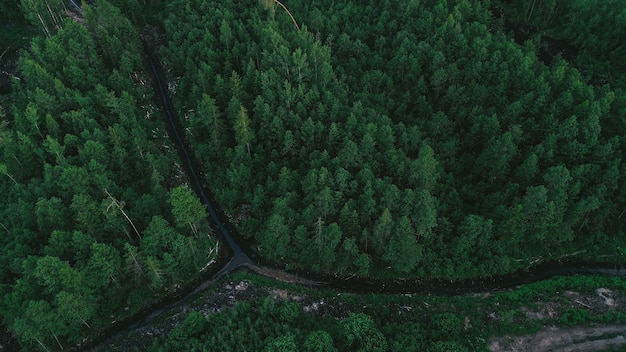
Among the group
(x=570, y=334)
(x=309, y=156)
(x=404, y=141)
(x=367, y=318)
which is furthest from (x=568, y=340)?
(x=309, y=156)

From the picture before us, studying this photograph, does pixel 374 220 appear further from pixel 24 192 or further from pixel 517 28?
pixel 517 28

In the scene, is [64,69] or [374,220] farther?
[64,69]

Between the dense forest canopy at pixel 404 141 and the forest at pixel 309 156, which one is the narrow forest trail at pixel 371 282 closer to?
the forest at pixel 309 156

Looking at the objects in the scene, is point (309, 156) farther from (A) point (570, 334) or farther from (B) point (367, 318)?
(A) point (570, 334)

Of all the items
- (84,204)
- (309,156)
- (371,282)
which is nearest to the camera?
(84,204)

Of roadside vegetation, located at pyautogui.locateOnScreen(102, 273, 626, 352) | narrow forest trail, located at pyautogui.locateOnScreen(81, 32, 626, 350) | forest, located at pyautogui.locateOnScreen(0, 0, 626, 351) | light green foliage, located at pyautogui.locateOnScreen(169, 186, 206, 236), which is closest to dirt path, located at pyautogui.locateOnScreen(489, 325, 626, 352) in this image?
roadside vegetation, located at pyautogui.locateOnScreen(102, 273, 626, 352)

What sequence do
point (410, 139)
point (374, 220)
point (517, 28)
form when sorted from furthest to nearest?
point (517, 28)
point (410, 139)
point (374, 220)

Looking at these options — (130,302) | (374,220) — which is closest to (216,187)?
(130,302)
